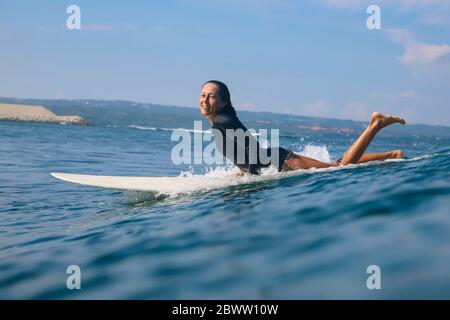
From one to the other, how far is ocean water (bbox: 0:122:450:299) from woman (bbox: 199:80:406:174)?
40cm

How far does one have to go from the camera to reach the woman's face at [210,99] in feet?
23.9

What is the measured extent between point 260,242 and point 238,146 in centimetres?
376

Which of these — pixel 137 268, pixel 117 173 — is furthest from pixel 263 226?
pixel 117 173

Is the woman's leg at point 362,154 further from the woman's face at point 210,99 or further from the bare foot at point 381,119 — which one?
the woman's face at point 210,99

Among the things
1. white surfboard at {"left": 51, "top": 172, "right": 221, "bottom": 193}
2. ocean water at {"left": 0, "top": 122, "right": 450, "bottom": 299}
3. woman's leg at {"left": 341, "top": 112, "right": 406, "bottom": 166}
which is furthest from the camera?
white surfboard at {"left": 51, "top": 172, "right": 221, "bottom": 193}

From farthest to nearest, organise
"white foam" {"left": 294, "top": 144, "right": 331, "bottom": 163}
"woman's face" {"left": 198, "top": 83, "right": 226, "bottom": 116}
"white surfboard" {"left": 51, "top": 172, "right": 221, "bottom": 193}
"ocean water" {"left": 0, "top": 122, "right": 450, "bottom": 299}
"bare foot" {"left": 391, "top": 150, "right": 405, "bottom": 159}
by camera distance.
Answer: "white foam" {"left": 294, "top": 144, "right": 331, "bottom": 163}, "bare foot" {"left": 391, "top": 150, "right": 405, "bottom": 159}, "white surfboard" {"left": 51, "top": 172, "right": 221, "bottom": 193}, "woman's face" {"left": 198, "top": 83, "right": 226, "bottom": 116}, "ocean water" {"left": 0, "top": 122, "right": 450, "bottom": 299}

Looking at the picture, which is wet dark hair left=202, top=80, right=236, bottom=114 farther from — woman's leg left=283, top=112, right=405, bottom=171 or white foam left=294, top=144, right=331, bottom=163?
A: white foam left=294, top=144, right=331, bottom=163

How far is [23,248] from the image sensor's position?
5.32m

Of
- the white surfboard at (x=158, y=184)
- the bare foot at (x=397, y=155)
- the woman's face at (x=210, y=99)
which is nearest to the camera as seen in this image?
the woman's face at (x=210, y=99)

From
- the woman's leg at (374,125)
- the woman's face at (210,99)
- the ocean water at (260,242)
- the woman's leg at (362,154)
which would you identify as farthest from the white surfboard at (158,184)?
the woman's leg at (374,125)

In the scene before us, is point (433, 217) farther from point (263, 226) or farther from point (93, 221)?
point (93, 221)

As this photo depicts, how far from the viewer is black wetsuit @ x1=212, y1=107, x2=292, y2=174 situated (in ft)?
24.2

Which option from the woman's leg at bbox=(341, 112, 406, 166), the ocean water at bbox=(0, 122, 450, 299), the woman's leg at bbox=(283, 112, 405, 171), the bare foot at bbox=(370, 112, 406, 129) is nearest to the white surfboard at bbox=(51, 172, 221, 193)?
the ocean water at bbox=(0, 122, 450, 299)
